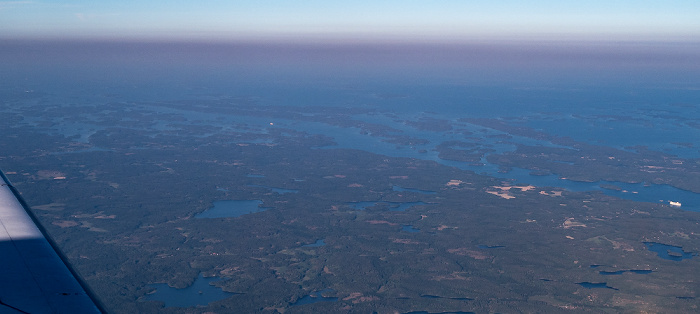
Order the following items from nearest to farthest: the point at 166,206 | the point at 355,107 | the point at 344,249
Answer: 1. the point at 344,249
2. the point at 166,206
3. the point at 355,107

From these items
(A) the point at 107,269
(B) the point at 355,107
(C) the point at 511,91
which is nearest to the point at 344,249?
(A) the point at 107,269

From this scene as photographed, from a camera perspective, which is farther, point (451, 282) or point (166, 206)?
point (166, 206)

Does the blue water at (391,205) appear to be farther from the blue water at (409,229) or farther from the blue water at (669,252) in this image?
the blue water at (669,252)

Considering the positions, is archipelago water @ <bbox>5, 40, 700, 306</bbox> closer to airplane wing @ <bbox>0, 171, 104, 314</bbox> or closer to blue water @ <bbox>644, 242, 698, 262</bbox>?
blue water @ <bbox>644, 242, 698, 262</bbox>

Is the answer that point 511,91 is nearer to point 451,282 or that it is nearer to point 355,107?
point 355,107

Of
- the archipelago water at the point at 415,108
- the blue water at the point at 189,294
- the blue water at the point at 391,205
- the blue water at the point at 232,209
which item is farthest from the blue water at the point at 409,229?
the blue water at the point at 189,294
